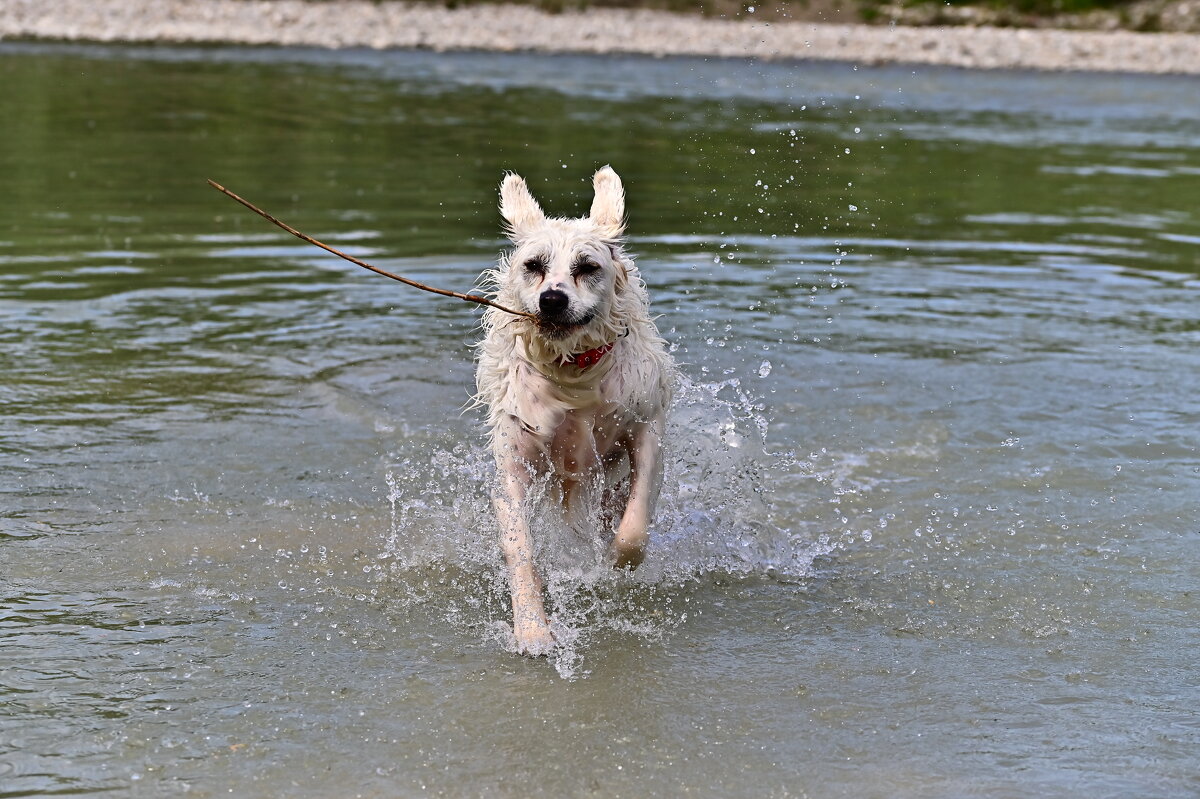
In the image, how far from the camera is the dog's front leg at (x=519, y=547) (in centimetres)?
572

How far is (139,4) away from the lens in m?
39.7

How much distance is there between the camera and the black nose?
18.2 ft

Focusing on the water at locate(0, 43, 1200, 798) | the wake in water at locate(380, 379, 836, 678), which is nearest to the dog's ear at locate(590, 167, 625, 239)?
the wake in water at locate(380, 379, 836, 678)

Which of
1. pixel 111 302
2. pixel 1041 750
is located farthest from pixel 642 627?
pixel 111 302

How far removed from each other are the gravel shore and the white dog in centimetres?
3159

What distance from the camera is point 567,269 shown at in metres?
5.71

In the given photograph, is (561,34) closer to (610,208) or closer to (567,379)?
(610,208)

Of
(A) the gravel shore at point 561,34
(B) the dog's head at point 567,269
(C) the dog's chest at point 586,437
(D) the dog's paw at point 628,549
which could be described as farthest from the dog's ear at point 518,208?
(A) the gravel shore at point 561,34

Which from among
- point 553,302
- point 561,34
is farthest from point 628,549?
point 561,34

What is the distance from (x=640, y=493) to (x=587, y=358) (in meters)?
0.65

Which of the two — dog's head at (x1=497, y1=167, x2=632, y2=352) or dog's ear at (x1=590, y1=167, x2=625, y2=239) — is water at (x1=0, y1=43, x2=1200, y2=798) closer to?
dog's head at (x1=497, y1=167, x2=632, y2=352)

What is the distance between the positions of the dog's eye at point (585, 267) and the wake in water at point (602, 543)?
1.18 m

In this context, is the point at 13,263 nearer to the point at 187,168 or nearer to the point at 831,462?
the point at 187,168

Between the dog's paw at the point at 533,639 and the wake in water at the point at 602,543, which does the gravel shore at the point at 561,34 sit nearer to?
the wake in water at the point at 602,543
